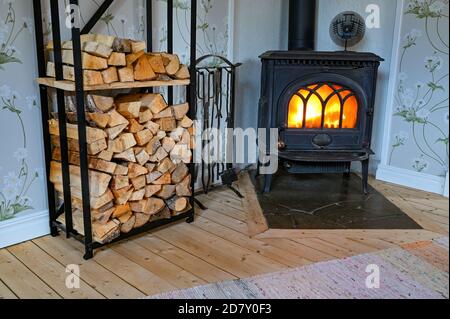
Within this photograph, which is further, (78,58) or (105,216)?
(105,216)

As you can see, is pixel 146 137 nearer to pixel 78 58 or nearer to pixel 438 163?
pixel 78 58

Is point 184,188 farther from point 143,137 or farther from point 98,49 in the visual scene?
point 98,49

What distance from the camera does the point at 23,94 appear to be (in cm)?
213

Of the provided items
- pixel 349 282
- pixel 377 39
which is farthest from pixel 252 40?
pixel 349 282

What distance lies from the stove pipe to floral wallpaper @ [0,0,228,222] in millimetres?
1109

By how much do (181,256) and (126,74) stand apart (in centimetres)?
86

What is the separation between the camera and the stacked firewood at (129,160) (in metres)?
2.08

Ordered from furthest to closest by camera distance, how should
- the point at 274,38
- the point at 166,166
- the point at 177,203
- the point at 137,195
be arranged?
1. the point at 274,38
2. the point at 177,203
3. the point at 166,166
4. the point at 137,195

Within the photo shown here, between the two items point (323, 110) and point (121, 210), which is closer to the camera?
point (121, 210)

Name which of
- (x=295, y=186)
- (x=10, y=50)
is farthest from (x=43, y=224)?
(x=295, y=186)

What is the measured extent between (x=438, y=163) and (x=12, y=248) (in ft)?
8.34

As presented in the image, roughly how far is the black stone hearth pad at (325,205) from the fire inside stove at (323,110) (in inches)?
16.5

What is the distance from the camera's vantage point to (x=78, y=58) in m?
1.87

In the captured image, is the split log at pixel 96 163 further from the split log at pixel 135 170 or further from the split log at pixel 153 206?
the split log at pixel 153 206
